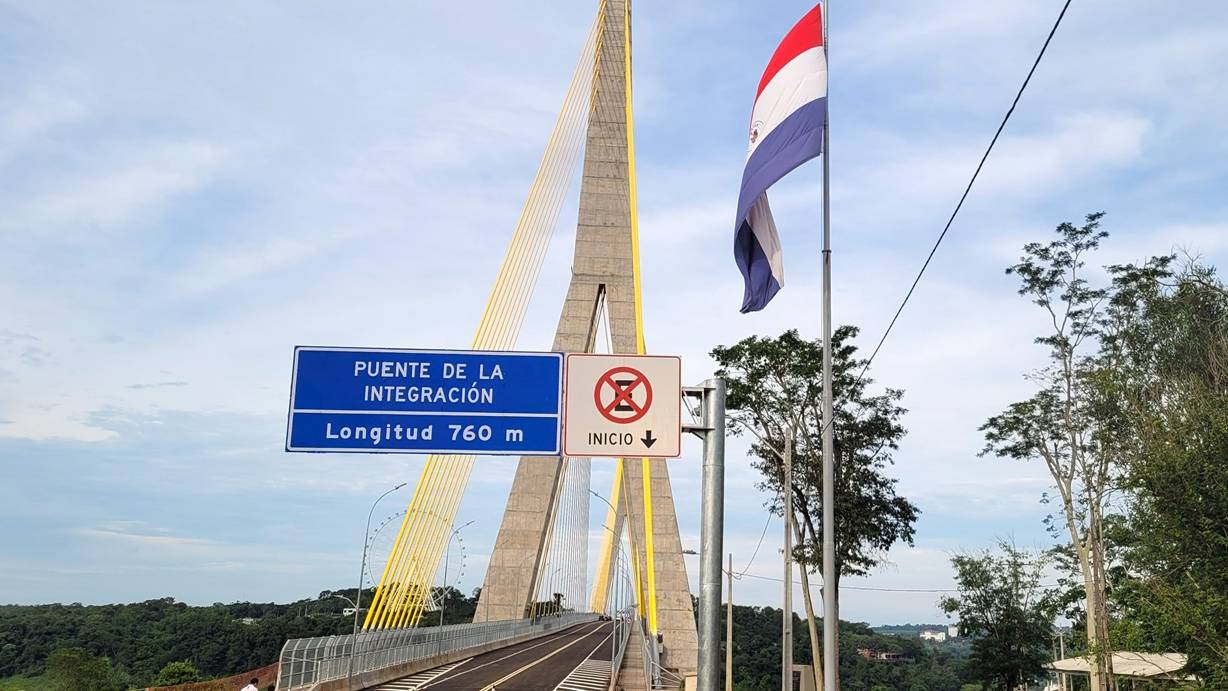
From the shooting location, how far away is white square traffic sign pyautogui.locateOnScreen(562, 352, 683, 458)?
802 centimetres

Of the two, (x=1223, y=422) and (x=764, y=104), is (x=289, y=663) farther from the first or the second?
(x=1223, y=422)

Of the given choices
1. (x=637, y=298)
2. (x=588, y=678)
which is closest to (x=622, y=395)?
(x=588, y=678)

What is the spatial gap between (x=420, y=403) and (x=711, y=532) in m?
2.90

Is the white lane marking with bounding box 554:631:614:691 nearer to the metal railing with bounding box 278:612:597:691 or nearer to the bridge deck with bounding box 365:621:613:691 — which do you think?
the bridge deck with bounding box 365:621:613:691

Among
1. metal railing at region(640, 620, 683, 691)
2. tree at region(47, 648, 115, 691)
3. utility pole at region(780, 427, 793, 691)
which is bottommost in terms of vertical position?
tree at region(47, 648, 115, 691)

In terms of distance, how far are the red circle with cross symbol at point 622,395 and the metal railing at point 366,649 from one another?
14.8m

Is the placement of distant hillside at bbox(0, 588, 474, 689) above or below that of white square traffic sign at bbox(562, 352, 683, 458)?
below

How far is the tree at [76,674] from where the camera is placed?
56675 millimetres

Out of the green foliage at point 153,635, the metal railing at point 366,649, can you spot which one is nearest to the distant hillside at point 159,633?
the green foliage at point 153,635

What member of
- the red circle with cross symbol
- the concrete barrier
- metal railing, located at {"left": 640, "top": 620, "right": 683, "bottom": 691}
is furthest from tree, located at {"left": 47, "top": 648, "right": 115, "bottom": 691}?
the red circle with cross symbol

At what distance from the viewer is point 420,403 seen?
8.66 meters

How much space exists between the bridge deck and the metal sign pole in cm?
1900

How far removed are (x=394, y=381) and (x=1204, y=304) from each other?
1077 inches

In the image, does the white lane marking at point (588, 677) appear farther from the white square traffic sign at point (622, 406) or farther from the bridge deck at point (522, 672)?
the white square traffic sign at point (622, 406)
